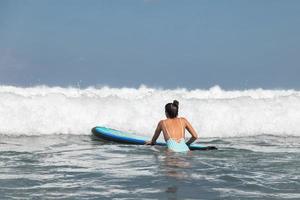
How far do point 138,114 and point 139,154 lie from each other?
23.7 feet

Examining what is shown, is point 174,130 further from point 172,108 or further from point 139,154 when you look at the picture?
point 139,154

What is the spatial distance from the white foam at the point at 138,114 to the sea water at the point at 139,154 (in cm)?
3

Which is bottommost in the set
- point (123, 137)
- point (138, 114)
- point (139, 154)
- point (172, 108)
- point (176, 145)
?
point (139, 154)

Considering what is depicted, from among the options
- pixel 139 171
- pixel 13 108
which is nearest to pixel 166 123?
pixel 139 171

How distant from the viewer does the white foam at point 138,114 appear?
608 inches

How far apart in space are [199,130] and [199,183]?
923 cm

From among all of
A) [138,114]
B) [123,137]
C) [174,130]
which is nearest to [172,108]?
[174,130]

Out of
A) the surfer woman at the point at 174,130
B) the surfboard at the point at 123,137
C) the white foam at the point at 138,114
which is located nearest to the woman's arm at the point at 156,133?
the surfer woman at the point at 174,130

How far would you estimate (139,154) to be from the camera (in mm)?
9461

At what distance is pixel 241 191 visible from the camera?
20.0ft

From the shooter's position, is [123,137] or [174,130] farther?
[123,137]

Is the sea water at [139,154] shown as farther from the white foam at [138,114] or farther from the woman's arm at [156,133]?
the woman's arm at [156,133]

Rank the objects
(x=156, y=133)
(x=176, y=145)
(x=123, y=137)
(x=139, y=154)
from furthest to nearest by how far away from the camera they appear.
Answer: (x=123, y=137), (x=156, y=133), (x=176, y=145), (x=139, y=154)

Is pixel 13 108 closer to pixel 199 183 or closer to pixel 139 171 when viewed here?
pixel 139 171
